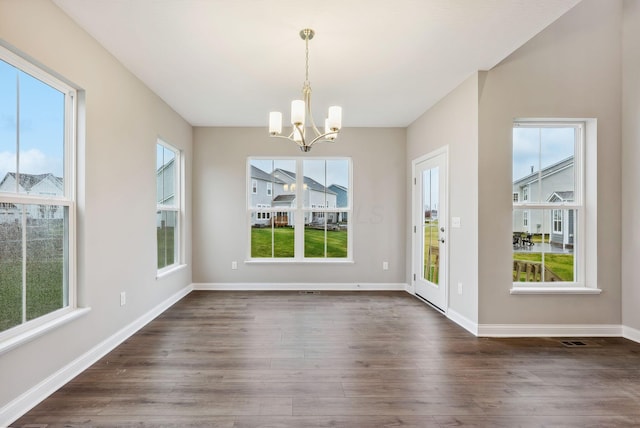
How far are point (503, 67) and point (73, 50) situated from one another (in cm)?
368

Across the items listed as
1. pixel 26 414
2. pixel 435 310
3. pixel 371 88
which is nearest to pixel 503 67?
pixel 371 88

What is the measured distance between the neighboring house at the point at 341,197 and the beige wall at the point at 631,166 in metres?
3.26

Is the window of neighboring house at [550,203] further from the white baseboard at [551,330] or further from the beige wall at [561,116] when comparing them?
the white baseboard at [551,330]

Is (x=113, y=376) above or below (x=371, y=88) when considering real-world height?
below

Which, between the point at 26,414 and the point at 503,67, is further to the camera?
the point at 503,67

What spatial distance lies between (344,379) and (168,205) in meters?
3.23

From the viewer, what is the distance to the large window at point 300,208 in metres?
5.10

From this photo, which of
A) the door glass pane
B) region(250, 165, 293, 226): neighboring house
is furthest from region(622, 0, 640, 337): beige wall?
region(250, 165, 293, 226): neighboring house

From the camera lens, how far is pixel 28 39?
192 centimetres

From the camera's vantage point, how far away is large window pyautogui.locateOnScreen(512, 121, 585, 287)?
325cm

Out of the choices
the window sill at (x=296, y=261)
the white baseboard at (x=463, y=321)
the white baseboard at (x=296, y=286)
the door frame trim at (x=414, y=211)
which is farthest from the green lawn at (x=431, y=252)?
the window sill at (x=296, y=261)

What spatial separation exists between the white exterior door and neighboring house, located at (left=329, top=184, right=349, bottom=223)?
41.9 inches

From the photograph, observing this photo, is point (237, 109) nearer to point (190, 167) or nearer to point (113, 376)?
point (190, 167)


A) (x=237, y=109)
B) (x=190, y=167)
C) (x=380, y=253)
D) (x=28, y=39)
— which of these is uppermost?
(x=237, y=109)
